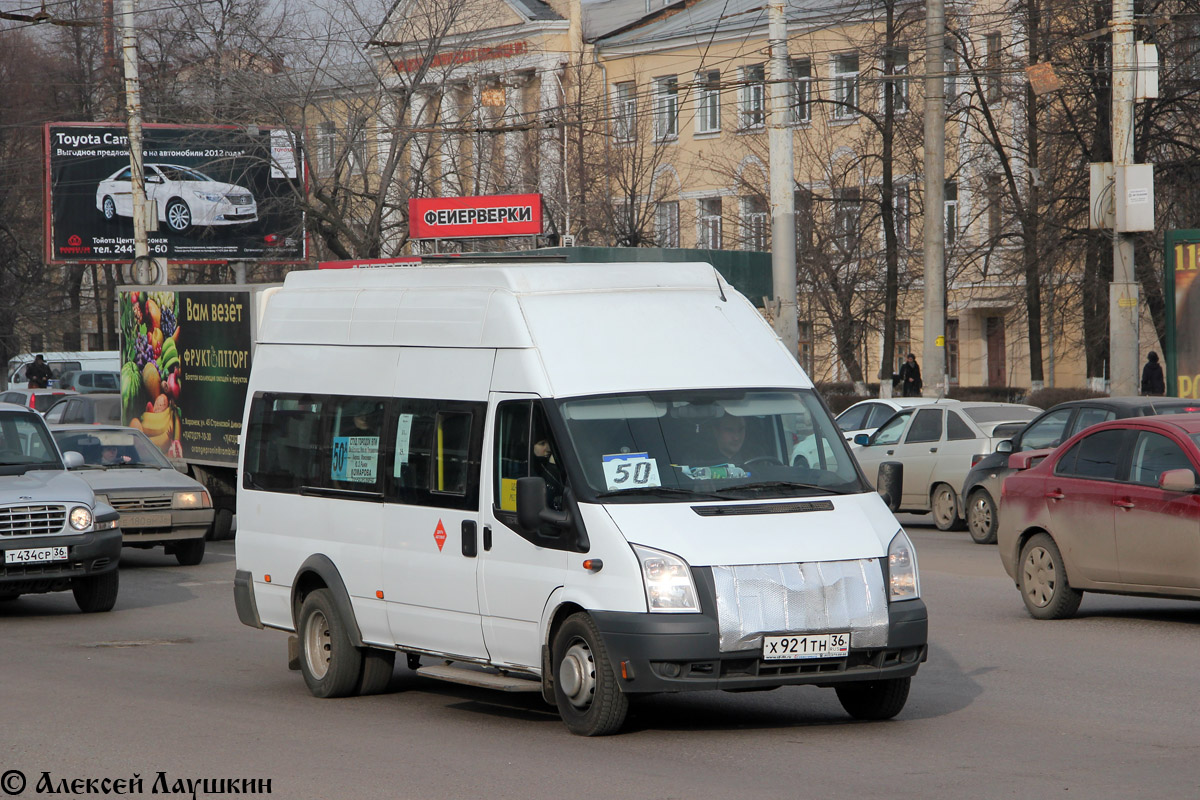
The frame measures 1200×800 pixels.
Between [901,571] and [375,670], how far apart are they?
10.9 feet

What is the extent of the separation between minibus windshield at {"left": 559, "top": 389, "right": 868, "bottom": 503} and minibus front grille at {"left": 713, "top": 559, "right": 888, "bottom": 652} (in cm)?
52

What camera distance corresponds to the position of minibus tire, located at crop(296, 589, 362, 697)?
9656 millimetres

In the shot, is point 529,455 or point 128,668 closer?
point 529,455

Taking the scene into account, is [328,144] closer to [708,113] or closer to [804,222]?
[804,222]

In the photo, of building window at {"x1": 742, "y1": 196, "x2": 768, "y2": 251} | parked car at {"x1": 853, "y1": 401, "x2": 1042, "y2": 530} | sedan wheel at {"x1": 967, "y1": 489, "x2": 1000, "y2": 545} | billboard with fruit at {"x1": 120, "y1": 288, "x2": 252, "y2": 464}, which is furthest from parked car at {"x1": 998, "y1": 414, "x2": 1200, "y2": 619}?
building window at {"x1": 742, "y1": 196, "x2": 768, "y2": 251}

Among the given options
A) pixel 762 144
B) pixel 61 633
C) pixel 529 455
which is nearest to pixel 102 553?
pixel 61 633

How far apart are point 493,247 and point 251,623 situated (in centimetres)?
3190

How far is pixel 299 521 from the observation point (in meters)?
10.0

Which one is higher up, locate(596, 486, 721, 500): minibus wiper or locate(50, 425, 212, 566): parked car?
locate(596, 486, 721, 500): minibus wiper

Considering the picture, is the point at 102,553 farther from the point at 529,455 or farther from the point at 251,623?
the point at 529,455

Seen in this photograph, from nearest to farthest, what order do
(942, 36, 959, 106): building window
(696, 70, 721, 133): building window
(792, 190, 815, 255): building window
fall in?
(942, 36, 959, 106): building window
(792, 190, 815, 255): building window
(696, 70, 721, 133): building window

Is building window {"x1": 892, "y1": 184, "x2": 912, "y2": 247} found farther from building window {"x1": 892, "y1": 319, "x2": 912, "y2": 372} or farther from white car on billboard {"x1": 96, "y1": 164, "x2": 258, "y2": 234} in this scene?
white car on billboard {"x1": 96, "y1": 164, "x2": 258, "y2": 234}

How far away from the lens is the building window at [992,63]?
35.8 metres

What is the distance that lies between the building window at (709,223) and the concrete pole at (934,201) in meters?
24.6
